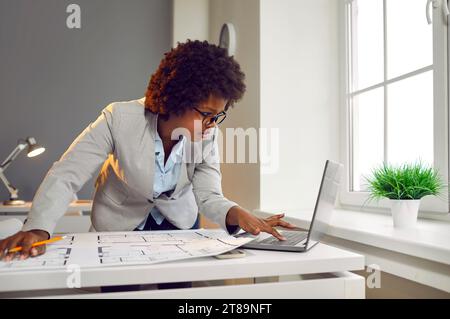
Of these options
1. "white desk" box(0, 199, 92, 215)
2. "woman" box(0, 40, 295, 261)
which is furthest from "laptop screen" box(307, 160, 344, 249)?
"white desk" box(0, 199, 92, 215)

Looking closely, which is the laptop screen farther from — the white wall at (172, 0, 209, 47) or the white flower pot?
the white wall at (172, 0, 209, 47)

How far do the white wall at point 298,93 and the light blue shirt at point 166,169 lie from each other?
0.69 m

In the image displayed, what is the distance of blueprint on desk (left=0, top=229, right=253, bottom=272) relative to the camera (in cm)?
76

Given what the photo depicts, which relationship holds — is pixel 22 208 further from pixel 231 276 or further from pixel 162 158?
pixel 231 276

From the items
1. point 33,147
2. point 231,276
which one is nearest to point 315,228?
point 231,276

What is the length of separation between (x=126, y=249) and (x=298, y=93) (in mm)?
1362

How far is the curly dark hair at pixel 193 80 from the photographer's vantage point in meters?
1.26

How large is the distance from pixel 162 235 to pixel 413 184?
71 centimetres

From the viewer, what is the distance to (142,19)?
10.8ft

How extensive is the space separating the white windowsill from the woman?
235 mm

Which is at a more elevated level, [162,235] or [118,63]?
[118,63]

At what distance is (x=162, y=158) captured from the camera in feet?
4.51
